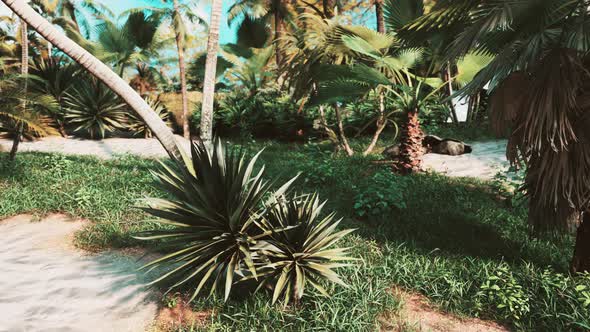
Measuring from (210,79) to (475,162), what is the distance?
5564 millimetres

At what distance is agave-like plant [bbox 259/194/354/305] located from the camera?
9.15 ft

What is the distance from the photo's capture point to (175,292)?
122 inches

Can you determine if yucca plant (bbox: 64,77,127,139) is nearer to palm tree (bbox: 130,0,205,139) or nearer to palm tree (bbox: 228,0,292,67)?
palm tree (bbox: 130,0,205,139)

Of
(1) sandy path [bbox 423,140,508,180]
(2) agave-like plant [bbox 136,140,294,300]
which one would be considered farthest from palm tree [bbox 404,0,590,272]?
(1) sandy path [bbox 423,140,508,180]

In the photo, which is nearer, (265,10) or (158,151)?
(158,151)

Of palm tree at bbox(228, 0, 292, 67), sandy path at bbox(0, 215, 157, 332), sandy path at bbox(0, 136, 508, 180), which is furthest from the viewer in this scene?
palm tree at bbox(228, 0, 292, 67)

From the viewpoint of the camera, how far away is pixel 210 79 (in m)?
4.39

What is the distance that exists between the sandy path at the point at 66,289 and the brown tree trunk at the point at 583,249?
3.82 metres

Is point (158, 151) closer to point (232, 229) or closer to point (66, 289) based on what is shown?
point (66, 289)

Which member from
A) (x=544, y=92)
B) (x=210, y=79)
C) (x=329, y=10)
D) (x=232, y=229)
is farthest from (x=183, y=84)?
(x=544, y=92)

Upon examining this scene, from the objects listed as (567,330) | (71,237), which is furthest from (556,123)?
(71,237)

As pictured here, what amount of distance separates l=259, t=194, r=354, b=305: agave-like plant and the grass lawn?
20 cm

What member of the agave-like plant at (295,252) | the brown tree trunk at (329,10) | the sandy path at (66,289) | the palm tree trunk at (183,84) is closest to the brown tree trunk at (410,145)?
the brown tree trunk at (329,10)

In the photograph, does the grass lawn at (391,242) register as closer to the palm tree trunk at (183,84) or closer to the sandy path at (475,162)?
the sandy path at (475,162)
